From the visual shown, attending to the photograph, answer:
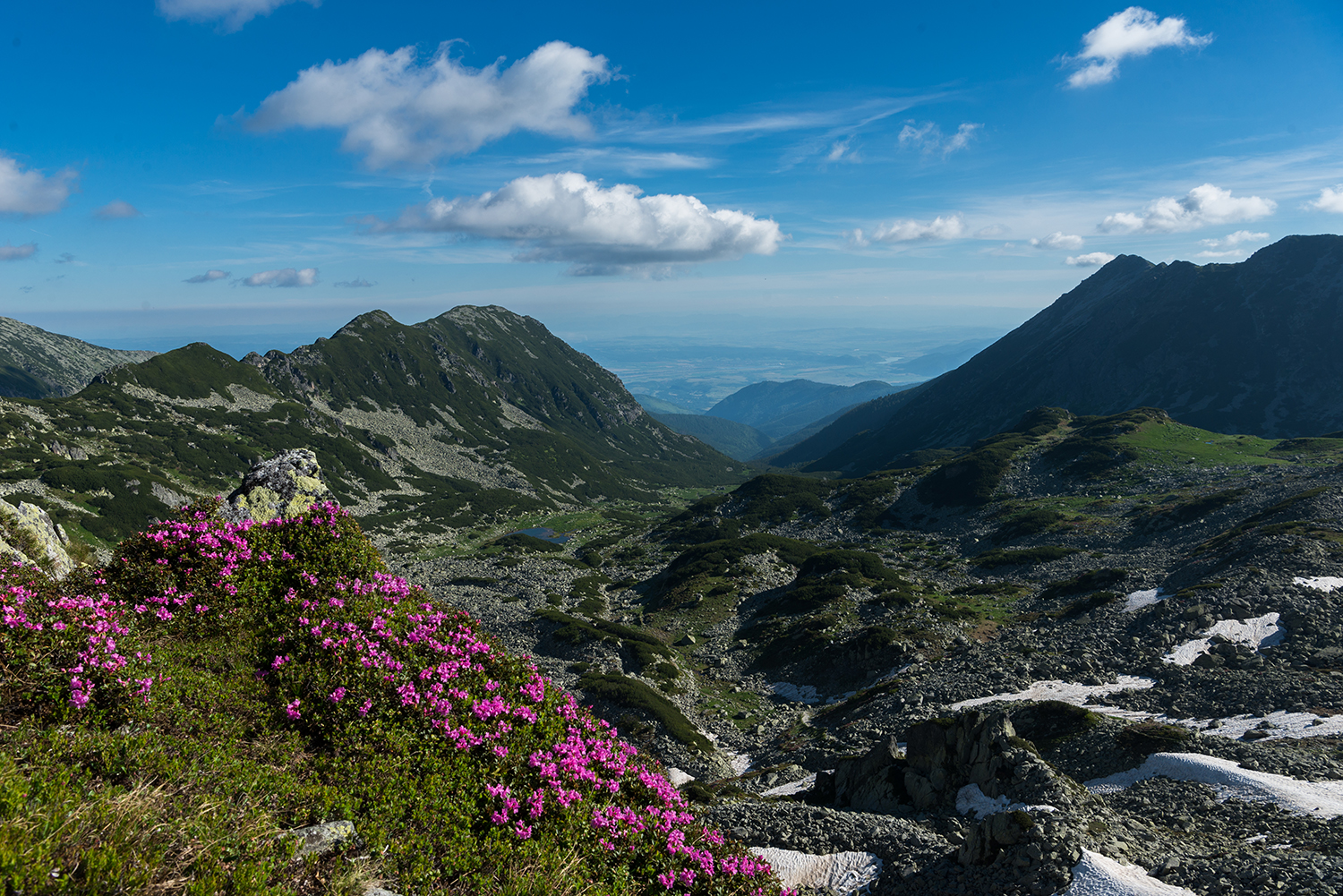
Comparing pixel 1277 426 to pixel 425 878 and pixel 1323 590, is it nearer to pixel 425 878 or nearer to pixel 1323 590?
pixel 1323 590

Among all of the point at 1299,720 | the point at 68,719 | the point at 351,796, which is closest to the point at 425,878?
the point at 351,796

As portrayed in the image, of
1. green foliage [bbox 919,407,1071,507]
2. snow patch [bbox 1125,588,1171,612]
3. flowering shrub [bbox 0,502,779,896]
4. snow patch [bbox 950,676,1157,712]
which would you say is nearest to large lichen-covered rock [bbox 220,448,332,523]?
→ flowering shrub [bbox 0,502,779,896]

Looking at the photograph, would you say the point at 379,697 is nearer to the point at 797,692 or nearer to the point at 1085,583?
the point at 797,692

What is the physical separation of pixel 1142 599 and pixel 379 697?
201 ft

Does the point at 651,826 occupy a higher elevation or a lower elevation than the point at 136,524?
higher

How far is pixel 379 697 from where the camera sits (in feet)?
32.6

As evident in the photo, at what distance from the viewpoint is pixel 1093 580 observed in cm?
5875

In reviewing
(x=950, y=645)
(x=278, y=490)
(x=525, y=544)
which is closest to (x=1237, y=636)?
(x=950, y=645)

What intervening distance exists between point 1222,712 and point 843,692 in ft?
89.6

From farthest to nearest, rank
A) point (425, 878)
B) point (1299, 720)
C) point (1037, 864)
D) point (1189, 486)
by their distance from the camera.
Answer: point (1189, 486) → point (1299, 720) → point (1037, 864) → point (425, 878)

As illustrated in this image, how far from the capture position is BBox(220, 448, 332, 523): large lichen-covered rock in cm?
2194

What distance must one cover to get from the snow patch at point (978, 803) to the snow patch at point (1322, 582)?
3594 cm

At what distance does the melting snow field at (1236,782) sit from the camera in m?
18.9

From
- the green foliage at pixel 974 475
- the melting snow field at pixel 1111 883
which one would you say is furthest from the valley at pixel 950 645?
the green foliage at pixel 974 475
